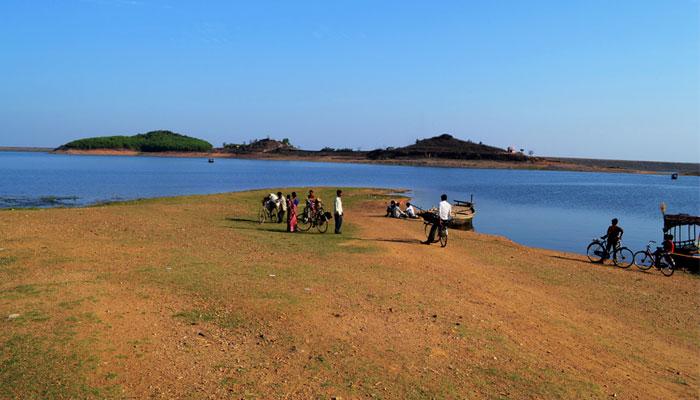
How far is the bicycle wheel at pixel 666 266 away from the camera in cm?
2002

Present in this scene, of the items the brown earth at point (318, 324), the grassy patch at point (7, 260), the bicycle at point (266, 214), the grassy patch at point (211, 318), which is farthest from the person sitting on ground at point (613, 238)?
the grassy patch at point (7, 260)

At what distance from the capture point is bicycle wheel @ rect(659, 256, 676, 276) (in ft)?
65.7

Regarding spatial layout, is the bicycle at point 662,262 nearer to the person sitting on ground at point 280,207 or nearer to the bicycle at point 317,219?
the bicycle at point 317,219

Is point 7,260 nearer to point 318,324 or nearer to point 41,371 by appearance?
point 41,371

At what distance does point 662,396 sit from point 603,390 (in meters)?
1.11

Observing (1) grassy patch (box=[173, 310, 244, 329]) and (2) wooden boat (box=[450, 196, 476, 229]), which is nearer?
(1) grassy patch (box=[173, 310, 244, 329])

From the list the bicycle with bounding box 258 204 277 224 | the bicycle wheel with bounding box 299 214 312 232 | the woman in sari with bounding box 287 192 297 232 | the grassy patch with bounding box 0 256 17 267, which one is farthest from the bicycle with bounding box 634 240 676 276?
the grassy patch with bounding box 0 256 17 267

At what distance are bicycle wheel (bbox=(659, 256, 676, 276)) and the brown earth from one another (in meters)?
1.41

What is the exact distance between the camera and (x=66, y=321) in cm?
936

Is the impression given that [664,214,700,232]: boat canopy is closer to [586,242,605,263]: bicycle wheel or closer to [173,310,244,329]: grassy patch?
[586,242,605,263]: bicycle wheel

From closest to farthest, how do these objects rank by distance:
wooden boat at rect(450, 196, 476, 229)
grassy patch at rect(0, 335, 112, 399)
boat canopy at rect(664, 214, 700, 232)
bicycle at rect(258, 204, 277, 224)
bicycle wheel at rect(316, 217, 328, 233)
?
grassy patch at rect(0, 335, 112, 399) < boat canopy at rect(664, 214, 700, 232) < bicycle wheel at rect(316, 217, 328, 233) < bicycle at rect(258, 204, 277, 224) < wooden boat at rect(450, 196, 476, 229)

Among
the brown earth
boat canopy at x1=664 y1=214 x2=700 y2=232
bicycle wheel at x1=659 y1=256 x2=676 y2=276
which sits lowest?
bicycle wheel at x1=659 y1=256 x2=676 y2=276

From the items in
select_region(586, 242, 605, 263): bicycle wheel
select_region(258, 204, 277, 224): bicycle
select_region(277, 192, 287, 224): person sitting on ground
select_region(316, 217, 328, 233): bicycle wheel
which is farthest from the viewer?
select_region(258, 204, 277, 224): bicycle

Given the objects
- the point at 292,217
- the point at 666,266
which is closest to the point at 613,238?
the point at 666,266
